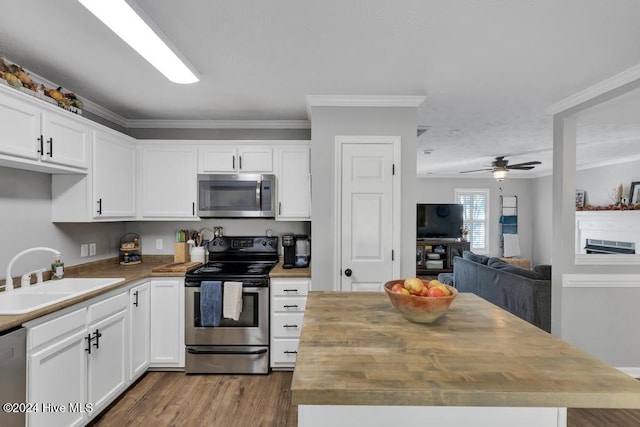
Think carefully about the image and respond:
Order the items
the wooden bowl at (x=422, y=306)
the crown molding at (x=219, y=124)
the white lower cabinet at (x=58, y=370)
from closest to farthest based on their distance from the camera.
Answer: the wooden bowl at (x=422, y=306), the white lower cabinet at (x=58, y=370), the crown molding at (x=219, y=124)

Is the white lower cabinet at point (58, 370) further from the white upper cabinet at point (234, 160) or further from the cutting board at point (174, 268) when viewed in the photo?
the white upper cabinet at point (234, 160)

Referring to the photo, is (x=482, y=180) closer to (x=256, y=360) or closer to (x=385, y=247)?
(x=385, y=247)

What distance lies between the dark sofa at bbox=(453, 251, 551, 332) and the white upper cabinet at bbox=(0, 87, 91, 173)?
4.22 metres

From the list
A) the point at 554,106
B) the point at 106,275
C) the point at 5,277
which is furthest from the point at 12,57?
the point at 554,106

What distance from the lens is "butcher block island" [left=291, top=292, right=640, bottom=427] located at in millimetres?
888

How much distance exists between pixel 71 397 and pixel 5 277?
95 centimetres

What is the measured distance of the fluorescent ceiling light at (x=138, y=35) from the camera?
1337 mm

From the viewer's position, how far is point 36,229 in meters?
2.36

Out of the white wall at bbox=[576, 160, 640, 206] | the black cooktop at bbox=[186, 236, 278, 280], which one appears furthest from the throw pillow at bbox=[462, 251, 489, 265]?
the white wall at bbox=[576, 160, 640, 206]

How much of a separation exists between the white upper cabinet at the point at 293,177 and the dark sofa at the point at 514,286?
238 centimetres

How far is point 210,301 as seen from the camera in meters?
2.70

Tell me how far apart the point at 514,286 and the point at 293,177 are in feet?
8.83

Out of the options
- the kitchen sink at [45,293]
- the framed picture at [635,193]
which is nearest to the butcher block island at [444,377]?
the kitchen sink at [45,293]

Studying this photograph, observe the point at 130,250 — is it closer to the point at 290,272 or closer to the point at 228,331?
the point at 228,331
